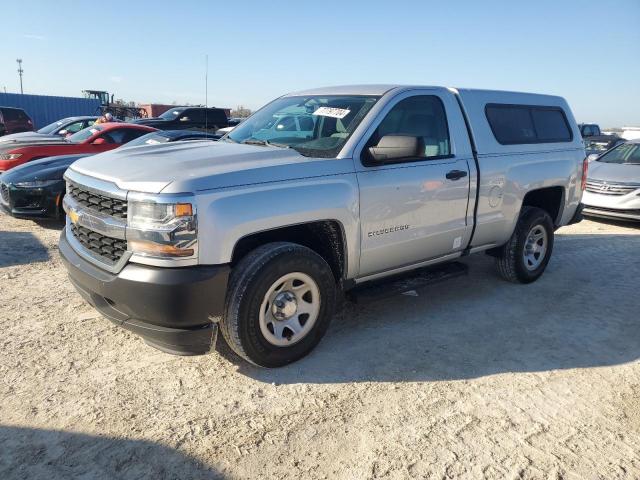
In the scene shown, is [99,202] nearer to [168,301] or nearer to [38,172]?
[168,301]

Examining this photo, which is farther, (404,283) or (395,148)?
(404,283)

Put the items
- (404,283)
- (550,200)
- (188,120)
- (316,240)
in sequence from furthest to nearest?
(188,120)
(550,200)
(404,283)
(316,240)

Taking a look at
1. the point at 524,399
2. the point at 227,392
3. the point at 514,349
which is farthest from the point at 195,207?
the point at 514,349

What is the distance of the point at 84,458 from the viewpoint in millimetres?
2525

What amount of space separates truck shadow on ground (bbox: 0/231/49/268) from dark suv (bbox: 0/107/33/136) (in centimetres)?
1525

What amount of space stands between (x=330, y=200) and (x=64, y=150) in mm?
7371

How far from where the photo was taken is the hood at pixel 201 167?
9.55 ft

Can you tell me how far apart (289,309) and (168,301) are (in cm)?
87

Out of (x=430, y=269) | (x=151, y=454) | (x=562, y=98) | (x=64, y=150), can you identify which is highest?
(x=562, y=98)

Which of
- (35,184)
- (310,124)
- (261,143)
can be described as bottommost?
(35,184)

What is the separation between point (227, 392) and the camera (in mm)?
3150

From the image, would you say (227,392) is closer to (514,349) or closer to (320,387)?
(320,387)

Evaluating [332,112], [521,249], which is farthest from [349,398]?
[521,249]

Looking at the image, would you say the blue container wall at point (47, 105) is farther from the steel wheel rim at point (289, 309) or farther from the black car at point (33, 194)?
the steel wheel rim at point (289, 309)
